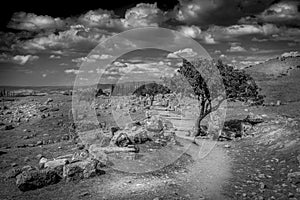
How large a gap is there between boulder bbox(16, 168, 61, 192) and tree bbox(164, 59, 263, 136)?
49.5 feet

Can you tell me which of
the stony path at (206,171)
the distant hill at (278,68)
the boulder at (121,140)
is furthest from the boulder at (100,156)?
the distant hill at (278,68)

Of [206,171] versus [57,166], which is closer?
[57,166]

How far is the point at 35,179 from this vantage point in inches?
511

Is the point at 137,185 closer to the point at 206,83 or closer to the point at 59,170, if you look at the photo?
the point at 59,170

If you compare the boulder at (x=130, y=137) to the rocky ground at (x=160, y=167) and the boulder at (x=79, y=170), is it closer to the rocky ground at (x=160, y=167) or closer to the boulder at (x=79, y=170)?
the rocky ground at (x=160, y=167)

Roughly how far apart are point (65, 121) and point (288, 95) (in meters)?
42.3

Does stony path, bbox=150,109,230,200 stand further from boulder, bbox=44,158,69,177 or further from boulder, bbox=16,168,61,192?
boulder, bbox=16,168,61,192

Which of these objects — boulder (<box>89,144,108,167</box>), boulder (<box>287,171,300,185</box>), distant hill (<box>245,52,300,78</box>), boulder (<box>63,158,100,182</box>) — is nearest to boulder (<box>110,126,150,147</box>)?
boulder (<box>89,144,108,167</box>)

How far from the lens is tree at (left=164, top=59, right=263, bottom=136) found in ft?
77.9

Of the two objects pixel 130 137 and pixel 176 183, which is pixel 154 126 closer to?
pixel 130 137

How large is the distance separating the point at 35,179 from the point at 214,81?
1707 cm

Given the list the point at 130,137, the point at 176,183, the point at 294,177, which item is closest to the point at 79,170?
the point at 176,183

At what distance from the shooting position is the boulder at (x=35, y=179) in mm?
12742

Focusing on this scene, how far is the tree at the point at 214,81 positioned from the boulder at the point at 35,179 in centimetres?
1510
